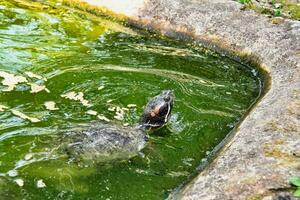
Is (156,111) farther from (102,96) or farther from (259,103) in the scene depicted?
(259,103)

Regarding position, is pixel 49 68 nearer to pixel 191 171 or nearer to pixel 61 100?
pixel 61 100

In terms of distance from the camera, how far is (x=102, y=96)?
5.91 metres

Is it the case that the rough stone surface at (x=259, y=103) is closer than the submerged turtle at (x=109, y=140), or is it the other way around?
the rough stone surface at (x=259, y=103)

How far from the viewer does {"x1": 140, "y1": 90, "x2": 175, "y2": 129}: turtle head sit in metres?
5.24

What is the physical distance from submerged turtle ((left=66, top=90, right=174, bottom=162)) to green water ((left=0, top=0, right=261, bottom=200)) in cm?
10

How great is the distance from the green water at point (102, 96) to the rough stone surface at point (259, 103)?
1.01 feet

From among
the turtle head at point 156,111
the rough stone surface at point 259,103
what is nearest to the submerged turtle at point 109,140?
the turtle head at point 156,111

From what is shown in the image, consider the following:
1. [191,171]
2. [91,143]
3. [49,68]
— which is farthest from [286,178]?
[49,68]

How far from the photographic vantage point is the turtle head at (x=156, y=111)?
5242mm

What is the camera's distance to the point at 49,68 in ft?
21.3

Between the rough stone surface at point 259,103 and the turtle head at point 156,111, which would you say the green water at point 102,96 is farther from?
the rough stone surface at point 259,103

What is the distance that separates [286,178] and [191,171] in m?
1.16

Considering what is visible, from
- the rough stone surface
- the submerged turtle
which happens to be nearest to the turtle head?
the submerged turtle

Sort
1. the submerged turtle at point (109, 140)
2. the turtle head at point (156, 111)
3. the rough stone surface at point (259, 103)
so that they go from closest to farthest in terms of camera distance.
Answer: the rough stone surface at point (259, 103)
the submerged turtle at point (109, 140)
the turtle head at point (156, 111)
